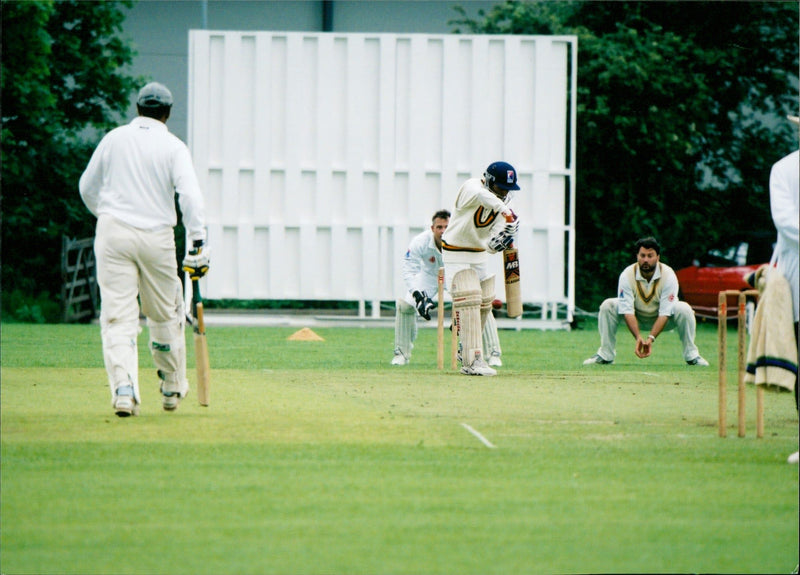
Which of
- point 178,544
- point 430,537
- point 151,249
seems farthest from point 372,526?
point 151,249

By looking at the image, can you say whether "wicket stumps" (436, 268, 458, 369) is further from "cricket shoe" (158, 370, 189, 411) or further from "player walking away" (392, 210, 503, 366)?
"cricket shoe" (158, 370, 189, 411)

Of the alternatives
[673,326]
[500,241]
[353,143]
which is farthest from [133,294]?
[353,143]

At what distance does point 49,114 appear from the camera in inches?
947

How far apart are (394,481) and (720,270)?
16.7 metres

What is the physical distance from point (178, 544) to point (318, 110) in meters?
15.0

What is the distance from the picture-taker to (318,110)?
760 inches

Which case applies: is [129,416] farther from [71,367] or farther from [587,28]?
[587,28]

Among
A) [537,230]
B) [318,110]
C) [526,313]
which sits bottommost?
[526,313]

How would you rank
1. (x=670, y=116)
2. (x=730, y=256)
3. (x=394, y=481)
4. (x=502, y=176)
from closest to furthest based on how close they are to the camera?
1. (x=394, y=481)
2. (x=502, y=176)
3. (x=730, y=256)
4. (x=670, y=116)

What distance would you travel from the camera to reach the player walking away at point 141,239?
26.0 ft

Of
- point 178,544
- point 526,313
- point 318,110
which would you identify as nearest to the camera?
point 178,544

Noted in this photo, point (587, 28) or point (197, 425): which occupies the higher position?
point (587, 28)

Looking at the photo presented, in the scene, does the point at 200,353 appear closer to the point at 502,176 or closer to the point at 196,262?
the point at 196,262

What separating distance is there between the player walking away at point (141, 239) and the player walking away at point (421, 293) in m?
4.00
